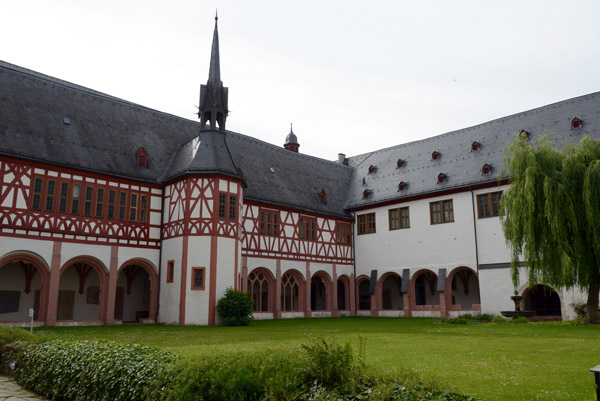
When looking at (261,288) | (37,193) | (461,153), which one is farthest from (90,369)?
(461,153)

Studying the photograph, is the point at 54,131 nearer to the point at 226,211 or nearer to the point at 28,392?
the point at 226,211

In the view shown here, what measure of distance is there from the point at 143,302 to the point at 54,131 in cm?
970

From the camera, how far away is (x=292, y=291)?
1187 inches

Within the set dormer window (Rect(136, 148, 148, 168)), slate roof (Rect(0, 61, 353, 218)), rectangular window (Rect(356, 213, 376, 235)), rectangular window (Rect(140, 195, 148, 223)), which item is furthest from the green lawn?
rectangular window (Rect(356, 213, 376, 235))

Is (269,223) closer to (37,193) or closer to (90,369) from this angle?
(37,193)

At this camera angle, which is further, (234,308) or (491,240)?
(491,240)

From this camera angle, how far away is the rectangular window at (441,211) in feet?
96.6

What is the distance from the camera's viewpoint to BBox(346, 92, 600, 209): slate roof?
1096 inches

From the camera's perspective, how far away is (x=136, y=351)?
7875 mm

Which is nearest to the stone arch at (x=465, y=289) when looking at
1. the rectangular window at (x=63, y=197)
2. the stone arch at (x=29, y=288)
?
the rectangular window at (x=63, y=197)

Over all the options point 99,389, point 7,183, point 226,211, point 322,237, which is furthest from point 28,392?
point 322,237

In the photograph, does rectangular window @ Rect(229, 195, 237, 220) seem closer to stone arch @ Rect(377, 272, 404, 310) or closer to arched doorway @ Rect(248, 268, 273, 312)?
arched doorway @ Rect(248, 268, 273, 312)

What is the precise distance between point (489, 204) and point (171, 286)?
55.6ft

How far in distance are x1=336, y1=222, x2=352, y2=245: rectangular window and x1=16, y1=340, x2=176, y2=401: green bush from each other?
25.0 meters
